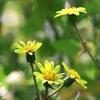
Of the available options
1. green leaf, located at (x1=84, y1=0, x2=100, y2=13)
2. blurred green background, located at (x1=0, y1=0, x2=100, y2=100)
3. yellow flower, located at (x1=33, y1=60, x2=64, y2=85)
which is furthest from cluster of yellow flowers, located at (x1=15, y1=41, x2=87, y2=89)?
green leaf, located at (x1=84, y1=0, x2=100, y2=13)

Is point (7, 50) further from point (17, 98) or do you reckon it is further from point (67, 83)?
point (67, 83)

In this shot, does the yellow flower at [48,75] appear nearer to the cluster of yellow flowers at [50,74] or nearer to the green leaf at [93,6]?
the cluster of yellow flowers at [50,74]

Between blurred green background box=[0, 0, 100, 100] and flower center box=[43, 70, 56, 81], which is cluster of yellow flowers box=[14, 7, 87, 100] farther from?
blurred green background box=[0, 0, 100, 100]

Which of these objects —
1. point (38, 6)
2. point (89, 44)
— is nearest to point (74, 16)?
point (38, 6)

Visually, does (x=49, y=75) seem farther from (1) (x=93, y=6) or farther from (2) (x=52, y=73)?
(1) (x=93, y=6)

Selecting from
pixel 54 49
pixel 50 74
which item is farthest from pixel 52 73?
pixel 54 49

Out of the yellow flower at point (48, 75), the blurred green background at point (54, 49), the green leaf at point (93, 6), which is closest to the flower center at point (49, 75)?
the yellow flower at point (48, 75)
